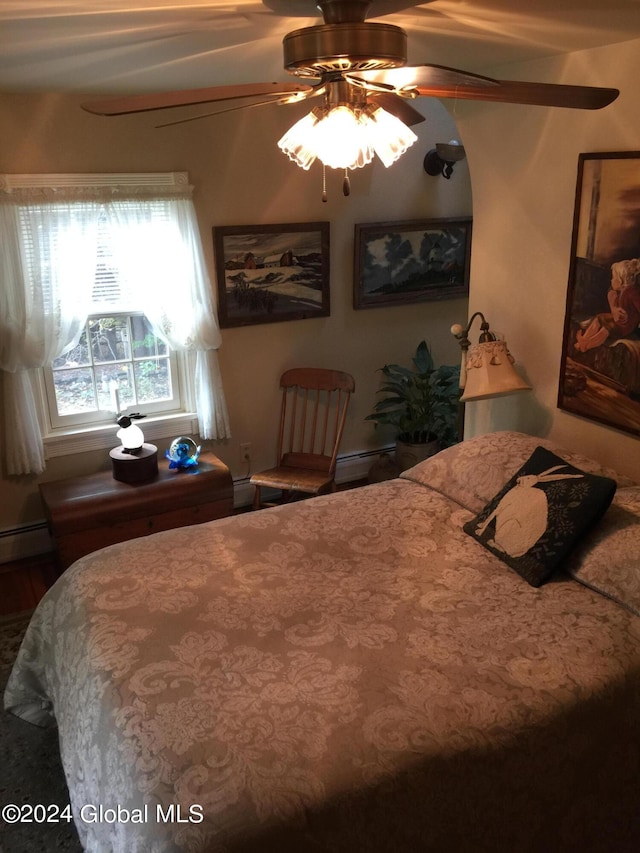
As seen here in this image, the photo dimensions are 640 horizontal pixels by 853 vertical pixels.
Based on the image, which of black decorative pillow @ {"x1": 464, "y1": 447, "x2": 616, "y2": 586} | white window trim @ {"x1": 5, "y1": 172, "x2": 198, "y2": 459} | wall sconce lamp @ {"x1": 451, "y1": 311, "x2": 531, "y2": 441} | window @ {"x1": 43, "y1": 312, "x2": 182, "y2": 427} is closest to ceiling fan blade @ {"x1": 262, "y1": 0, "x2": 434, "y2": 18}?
wall sconce lamp @ {"x1": 451, "y1": 311, "x2": 531, "y2": 441}

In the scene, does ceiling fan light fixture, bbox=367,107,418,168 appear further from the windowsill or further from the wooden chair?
the windowsill

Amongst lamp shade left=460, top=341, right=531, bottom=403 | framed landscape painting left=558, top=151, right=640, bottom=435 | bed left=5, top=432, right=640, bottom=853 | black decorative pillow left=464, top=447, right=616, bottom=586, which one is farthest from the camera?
lamp shade left=460, top=341, right=531, bottom=403

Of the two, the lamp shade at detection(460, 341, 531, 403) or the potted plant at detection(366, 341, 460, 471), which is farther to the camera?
the potted plant at detection(366, 341, 460, 471)

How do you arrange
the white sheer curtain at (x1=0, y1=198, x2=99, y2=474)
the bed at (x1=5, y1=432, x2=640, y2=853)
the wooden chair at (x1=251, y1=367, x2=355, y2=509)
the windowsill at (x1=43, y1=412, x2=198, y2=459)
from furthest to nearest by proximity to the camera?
the wooden chair at (x1=251, y1=367, x2=355, y2=509) < the windowsill at (x1=43, y1=412, x2=198, y2=459) < the white sheer curtain at (x1=0, y1=198, x2=99, y2=474) < the bed at (x1=5, y1=432, x2=640, y2=853)

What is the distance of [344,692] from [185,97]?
56.7 inches

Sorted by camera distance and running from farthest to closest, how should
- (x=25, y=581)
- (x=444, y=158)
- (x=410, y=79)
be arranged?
(x=444, y=158), (x=25, y=581), (x=410, y=79)

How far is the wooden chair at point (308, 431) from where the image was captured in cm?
391

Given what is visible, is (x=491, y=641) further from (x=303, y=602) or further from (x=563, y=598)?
(x=303, y=602)

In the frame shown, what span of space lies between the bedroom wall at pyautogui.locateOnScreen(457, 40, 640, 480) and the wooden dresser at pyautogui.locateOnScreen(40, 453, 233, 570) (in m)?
1.46

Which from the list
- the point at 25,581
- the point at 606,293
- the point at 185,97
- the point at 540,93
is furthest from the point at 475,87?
the point at 25,581

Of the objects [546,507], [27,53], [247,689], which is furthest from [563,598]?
[27,53]

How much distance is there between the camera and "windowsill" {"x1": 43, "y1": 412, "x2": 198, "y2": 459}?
148 inches

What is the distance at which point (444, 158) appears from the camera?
14.0 ft

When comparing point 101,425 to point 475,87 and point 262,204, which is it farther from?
point 475,87
